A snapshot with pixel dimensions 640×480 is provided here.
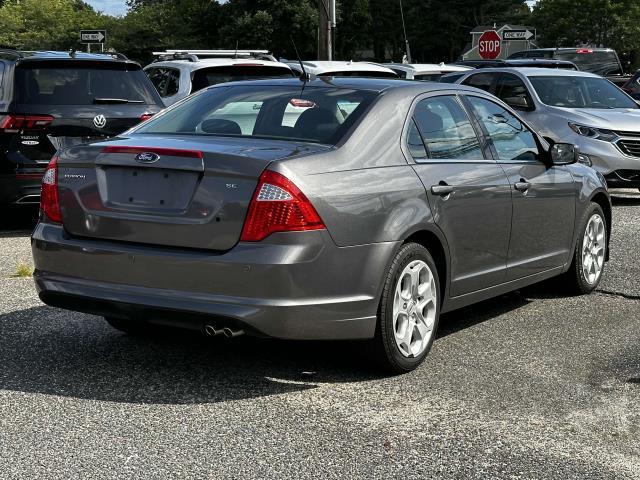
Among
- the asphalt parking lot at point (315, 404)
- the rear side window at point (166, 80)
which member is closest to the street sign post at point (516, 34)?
the rear side window at point (166, 80)

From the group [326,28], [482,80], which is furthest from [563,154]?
[326,28]

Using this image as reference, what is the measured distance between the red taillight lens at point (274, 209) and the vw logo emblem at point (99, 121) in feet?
18.8

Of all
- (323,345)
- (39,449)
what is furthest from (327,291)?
(39,449)

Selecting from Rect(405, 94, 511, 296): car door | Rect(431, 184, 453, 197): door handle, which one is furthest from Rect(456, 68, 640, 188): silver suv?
Rect(431, 184, 453, 197): door handle

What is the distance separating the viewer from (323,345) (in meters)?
6.26

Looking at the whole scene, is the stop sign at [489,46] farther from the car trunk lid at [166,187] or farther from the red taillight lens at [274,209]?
the red taillight lens at [274,209]

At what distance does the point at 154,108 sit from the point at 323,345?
213 inches

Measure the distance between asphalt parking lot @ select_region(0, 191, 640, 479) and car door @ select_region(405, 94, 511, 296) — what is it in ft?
1.50

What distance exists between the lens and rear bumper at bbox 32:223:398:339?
5.08 m

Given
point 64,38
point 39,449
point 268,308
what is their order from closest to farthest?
point 39,449 < point 268,308 < point 64,38

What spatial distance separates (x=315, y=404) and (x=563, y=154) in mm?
3033

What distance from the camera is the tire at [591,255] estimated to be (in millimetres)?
7781

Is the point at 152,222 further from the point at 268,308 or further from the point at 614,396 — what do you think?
the point at 614,396

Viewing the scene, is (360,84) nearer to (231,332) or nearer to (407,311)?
(407,311)
